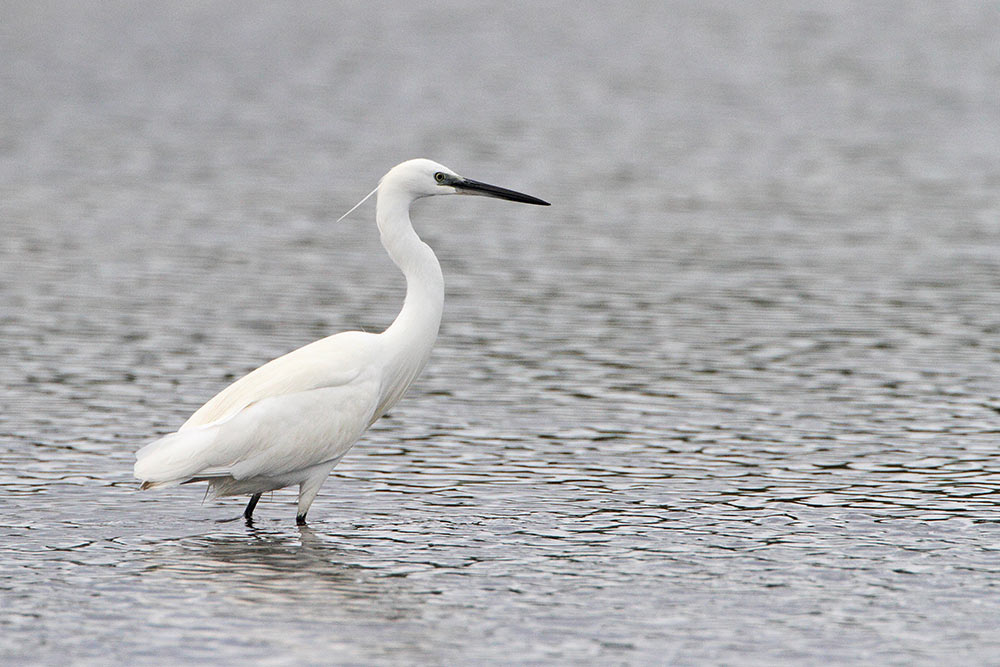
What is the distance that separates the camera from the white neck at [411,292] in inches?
394

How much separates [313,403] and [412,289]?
3.22ft

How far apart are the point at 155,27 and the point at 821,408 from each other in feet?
119

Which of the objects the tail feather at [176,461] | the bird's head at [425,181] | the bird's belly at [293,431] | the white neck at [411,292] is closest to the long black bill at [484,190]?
the bird's head at [425,181]

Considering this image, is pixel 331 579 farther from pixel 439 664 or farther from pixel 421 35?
pixel 421 35

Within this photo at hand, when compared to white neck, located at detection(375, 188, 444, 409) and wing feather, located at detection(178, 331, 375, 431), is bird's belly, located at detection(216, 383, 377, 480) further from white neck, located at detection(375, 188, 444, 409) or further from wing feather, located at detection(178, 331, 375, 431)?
white neck, located at detection(375, 188, 444, 409)

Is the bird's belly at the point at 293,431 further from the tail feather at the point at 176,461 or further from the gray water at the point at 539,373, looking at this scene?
the gray water at the point at 539,373

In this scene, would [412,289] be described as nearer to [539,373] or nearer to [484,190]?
[484,190]

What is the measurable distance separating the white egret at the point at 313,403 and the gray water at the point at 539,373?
388 millimetres

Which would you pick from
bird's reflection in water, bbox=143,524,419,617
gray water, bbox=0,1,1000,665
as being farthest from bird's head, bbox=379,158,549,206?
bird's reflection in water, bbox=143,524,419,617

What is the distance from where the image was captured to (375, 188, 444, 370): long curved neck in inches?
394

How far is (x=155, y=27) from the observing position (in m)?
45.8

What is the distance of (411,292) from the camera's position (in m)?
10.1

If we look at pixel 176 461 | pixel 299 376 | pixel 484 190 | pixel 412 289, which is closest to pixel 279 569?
pixel 176 461

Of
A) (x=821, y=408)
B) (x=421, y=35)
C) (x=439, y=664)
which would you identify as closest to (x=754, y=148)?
(x=821, y=408)
